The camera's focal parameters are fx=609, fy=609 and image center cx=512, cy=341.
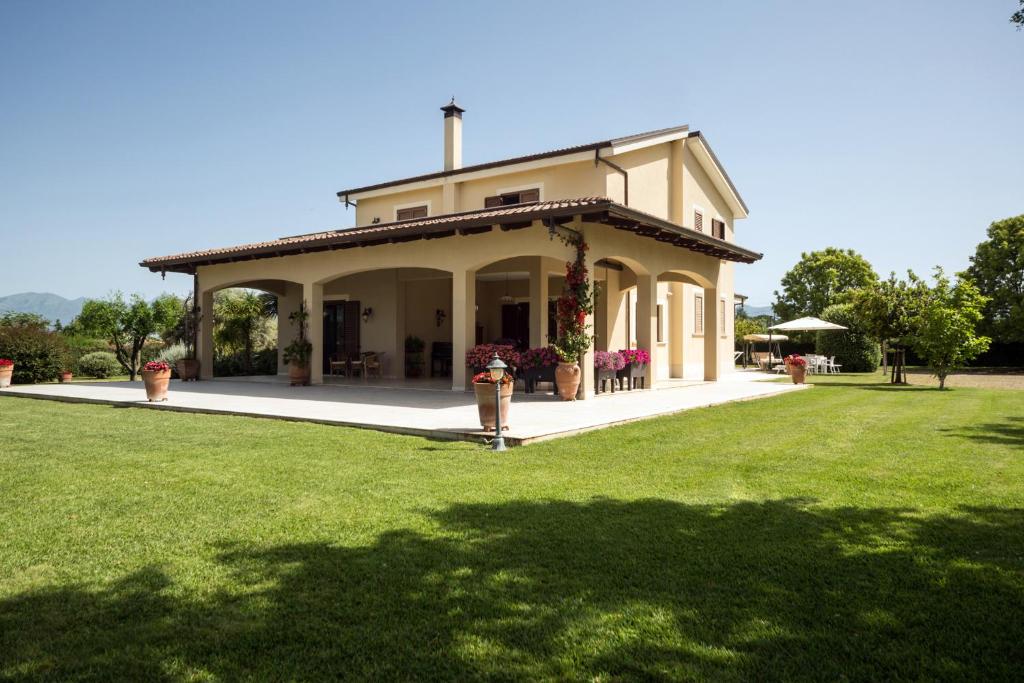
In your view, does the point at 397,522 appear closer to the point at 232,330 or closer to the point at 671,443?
the point at 671,443

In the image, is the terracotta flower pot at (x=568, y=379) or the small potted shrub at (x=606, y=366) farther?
the small potted shrub at (x=606, y=366)

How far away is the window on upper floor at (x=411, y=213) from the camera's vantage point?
1880 cm

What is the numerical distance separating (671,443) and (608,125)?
13.2 m

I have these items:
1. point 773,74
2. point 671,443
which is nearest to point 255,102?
point 773,74

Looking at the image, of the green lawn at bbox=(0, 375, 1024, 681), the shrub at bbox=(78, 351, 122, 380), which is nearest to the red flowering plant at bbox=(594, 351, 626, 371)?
the green lawn at bbox=(0, 375, 1024, 681)

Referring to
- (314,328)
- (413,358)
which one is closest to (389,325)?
(413,358)

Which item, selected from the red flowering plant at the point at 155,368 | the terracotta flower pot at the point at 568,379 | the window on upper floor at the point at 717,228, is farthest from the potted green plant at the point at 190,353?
the window on upper floor at the point at 717,228

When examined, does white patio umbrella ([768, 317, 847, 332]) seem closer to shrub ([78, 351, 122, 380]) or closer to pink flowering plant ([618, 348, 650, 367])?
pink flowering plant ([618, 348, 650, 367])

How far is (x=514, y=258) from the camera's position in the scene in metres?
15.2

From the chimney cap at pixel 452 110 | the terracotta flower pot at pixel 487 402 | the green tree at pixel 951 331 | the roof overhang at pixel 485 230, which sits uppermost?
the chimney cap at pixel 452 110

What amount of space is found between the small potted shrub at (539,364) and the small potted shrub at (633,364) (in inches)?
79.7

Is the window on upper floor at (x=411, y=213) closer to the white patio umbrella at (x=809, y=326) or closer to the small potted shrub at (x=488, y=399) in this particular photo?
the small potted shrub at (x=488, y=399)

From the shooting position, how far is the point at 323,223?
20.3m

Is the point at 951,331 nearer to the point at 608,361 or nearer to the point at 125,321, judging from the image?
the point at 608,361
